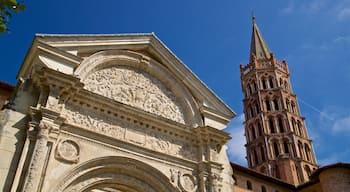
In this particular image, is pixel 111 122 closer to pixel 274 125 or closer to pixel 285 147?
pixel 285 147

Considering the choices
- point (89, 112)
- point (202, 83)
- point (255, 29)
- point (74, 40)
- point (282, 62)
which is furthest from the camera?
point (255, 29)

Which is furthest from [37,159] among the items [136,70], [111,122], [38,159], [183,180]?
[136,70]

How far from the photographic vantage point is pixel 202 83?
15.4 metres

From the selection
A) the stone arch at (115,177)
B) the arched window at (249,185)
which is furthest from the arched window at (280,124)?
the stone arch at (115,177)

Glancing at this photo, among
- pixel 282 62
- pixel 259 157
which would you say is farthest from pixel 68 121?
pixel 282 62

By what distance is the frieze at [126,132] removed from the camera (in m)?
11.5

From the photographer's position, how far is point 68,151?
10.7 metres

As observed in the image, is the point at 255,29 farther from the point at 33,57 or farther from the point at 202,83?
the point at 33,57

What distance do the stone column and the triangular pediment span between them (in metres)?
2.37

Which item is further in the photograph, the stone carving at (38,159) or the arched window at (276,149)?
the arched window at (276,149)

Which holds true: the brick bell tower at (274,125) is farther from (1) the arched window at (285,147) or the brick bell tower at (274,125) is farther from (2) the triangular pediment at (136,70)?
(2) the triangular pediment at (136,70)

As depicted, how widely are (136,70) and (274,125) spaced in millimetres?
39869

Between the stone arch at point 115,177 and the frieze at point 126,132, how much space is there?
845 millimetres

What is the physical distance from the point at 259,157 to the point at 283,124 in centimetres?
620
